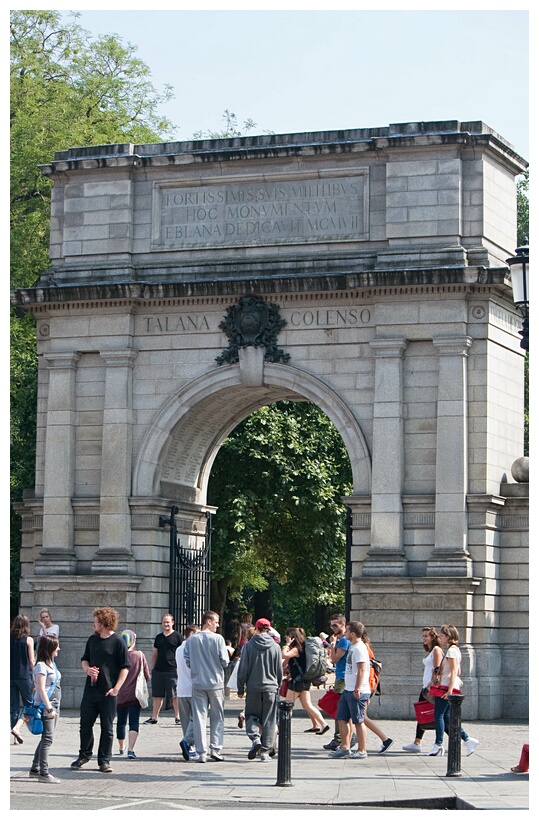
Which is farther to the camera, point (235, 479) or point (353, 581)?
point (235, 479)

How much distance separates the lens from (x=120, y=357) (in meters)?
26.9

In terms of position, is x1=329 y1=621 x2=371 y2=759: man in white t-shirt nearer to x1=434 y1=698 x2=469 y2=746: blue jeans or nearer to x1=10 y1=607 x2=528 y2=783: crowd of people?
x1=10 y1=607 x2=528 y2=783: crowd of people

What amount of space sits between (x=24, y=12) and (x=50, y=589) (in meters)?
20.4

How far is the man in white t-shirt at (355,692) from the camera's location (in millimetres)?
18766

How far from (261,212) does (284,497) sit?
39.7ft

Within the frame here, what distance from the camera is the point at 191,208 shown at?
27125mm

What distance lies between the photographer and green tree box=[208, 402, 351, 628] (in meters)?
36.7

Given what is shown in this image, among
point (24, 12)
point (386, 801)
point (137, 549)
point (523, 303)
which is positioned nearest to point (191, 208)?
point (137, 549)

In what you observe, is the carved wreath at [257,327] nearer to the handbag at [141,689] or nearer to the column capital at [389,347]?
the column capital at [389,347]

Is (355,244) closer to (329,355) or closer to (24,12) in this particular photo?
(329,355)

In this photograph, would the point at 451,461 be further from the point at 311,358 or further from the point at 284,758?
the point at 284,758

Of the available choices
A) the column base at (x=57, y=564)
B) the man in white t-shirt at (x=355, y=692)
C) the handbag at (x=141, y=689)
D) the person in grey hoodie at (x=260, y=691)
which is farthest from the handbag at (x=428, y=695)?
the column base at (x=57, y=564)

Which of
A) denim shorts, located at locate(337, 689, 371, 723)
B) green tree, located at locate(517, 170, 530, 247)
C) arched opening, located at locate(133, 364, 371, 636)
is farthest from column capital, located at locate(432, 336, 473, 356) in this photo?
green tree, located at locate(517, 170, 530, 247)

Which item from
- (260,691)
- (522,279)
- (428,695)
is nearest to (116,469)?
(260,691)
